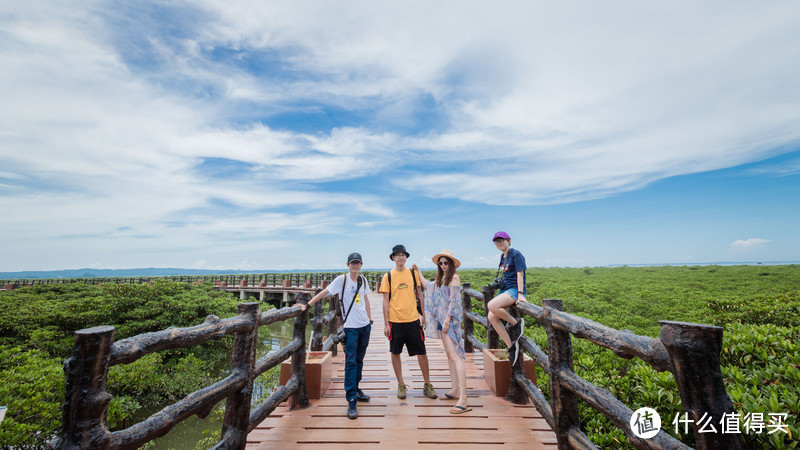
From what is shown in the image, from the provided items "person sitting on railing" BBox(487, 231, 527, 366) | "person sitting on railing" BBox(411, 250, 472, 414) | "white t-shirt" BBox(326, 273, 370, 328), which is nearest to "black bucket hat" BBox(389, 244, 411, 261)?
"person sitting on railing" BBox(411, 250, 472, 414)

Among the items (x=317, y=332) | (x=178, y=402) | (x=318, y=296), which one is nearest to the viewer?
(x=178, y=402)

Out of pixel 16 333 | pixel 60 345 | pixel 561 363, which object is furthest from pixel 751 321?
pixel 16 333

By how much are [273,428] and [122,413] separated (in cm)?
584

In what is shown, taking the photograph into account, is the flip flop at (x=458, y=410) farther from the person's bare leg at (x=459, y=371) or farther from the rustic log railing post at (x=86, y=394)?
the rustic log railing post at (x=86, y=394)

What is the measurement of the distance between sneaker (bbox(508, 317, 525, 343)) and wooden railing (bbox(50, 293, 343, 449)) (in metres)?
2.47

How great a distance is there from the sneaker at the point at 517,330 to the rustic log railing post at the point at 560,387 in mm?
897

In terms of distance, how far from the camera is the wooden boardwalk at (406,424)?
10.0ft

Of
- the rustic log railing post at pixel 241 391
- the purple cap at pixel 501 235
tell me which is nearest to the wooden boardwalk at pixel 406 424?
the rustic log railing post at pixel 241 391

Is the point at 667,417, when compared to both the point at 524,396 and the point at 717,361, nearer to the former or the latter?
the point at 524,396

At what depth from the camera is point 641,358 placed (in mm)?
1806

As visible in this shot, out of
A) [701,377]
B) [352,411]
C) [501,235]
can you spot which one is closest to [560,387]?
[701,377]

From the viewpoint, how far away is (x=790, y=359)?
3.04 metres

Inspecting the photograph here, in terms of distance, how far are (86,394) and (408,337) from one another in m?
2.83

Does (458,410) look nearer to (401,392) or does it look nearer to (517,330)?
(401,392)
